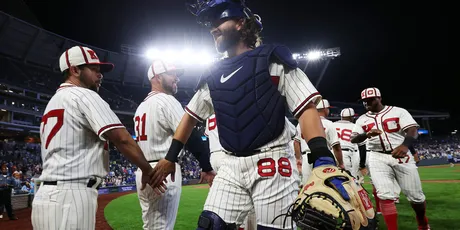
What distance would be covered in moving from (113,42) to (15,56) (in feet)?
35.4

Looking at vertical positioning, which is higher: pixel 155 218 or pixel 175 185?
pixel 175 185

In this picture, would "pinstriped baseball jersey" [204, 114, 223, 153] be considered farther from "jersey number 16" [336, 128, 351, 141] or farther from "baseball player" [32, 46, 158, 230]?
"jersey number 16" [336, 128, 351, 141]

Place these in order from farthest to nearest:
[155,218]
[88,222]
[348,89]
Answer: [348,89] < [155,218] < [88,222]

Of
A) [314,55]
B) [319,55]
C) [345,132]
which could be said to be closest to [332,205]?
[345,132]

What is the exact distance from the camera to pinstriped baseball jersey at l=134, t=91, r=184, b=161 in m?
3.49

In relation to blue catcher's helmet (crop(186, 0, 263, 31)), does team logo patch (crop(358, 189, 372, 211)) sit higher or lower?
lower

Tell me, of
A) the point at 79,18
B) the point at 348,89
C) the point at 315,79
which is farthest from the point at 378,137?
the point at 348,89

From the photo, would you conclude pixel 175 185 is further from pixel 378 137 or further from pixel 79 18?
pixel 79 18

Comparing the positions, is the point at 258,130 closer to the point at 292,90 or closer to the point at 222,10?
the point at 292,90

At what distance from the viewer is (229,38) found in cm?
240

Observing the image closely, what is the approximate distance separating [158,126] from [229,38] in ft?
4.95

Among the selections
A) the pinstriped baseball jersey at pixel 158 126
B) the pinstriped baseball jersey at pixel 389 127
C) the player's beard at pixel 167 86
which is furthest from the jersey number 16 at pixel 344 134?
the pinstriped baseball jersey at pixel 158 126

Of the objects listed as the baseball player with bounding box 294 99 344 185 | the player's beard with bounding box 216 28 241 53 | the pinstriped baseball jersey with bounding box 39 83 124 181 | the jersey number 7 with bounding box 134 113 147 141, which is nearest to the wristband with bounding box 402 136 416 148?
the baseball player with bounding box 294 99 344 185

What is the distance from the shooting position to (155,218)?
328 centimetres
